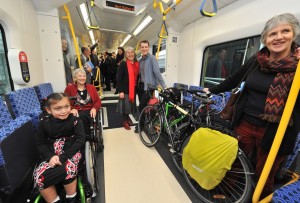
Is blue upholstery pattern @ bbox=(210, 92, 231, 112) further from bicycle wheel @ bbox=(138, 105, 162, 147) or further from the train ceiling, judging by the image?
the train ceiling

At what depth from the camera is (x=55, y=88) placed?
3.54 metres

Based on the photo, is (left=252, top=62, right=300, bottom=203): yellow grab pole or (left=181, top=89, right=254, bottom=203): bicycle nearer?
(left=252, top=62, right=300, bottom=203): yellow grab pole

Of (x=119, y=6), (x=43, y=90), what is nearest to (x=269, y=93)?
(x=43, y=90)

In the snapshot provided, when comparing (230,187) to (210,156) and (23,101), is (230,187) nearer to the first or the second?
(210,156)

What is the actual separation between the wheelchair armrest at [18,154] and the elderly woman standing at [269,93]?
1845 millimetres

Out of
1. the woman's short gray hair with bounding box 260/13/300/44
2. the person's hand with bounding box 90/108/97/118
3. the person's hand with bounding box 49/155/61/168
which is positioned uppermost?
the woman's short gray hair with bounding box 260/13/300/44

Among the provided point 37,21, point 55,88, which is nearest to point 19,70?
point 55,88

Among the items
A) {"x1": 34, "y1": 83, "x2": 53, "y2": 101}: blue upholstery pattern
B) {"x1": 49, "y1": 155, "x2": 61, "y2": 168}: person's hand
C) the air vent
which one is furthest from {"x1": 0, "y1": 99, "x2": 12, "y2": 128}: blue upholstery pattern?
the air vent

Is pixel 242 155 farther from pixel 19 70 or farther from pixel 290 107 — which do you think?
pixel 19 70

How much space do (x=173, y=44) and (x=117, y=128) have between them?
2.95 metres

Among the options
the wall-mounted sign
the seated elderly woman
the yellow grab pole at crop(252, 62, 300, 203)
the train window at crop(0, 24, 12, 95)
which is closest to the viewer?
the yellow grab pole at crop(252, 62, 300, 203)

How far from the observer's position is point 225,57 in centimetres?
350

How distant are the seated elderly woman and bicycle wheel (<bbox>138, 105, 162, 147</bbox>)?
90 cm

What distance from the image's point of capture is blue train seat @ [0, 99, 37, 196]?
3.64 ft
